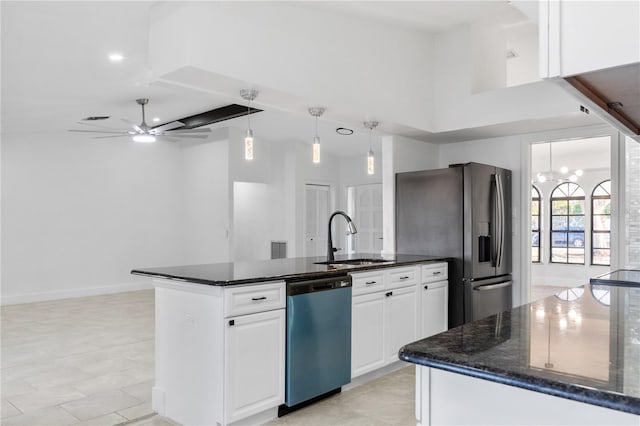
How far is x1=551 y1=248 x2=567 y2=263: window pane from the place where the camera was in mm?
9633

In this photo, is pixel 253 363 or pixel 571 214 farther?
pixel 571 214

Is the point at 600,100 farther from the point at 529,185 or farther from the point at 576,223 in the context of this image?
the point at 576,223

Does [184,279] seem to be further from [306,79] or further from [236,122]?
[236,122]

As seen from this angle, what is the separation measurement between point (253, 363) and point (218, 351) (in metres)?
0.23

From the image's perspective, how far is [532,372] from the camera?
39.6 inches

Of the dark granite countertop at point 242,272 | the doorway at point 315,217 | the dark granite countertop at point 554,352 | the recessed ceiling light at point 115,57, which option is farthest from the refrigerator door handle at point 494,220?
the doorway at point 315,217

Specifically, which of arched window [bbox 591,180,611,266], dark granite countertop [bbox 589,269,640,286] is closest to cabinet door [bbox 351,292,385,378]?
dark granite countertop [bbox 589,269,640,286]

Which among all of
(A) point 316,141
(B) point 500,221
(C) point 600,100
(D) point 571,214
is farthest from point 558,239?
(C) point 600,100

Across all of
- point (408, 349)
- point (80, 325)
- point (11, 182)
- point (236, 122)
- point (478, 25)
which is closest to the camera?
point (408, 349)

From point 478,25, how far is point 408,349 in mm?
4223

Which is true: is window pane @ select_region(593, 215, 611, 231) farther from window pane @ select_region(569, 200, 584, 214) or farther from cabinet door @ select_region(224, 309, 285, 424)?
cabinet door @ select_region(224, 309, 285, 424)

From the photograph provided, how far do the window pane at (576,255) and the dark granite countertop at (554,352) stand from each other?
875 cm

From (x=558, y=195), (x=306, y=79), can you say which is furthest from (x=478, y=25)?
(x=558, y=195)

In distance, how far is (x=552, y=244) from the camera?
9805mm
